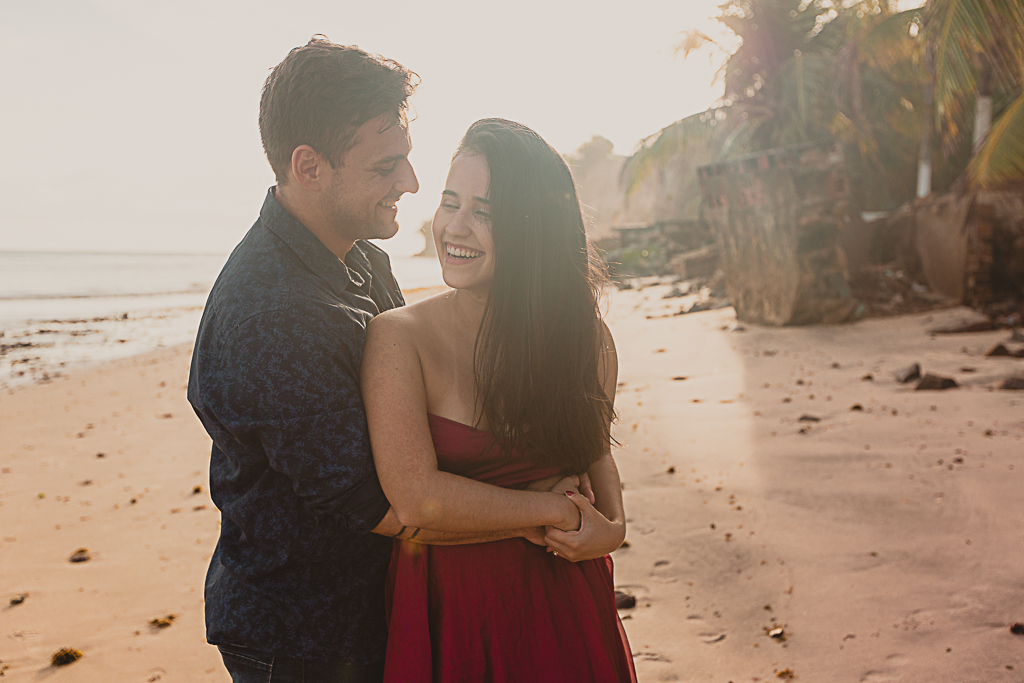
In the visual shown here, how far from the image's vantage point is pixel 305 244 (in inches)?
64.2

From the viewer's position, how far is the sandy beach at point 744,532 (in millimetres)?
2764

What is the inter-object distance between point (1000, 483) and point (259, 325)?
4.02 meters

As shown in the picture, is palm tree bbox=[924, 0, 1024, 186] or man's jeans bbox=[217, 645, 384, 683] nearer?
man's jeans bbox=[217, 645, 384, 683]

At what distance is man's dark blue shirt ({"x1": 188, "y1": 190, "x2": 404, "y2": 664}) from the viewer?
1448mm

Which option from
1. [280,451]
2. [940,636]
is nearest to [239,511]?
[280,451]

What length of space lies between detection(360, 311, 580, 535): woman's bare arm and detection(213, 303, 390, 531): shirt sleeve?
0.05 metres

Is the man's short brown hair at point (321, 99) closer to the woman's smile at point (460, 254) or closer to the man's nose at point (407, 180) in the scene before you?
the man's nose at point (407, 180)

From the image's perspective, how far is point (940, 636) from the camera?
2.64 m

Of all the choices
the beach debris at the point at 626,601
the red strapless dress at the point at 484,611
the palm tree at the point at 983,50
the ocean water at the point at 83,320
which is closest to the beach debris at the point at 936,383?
the palm tree at the point at 983,50

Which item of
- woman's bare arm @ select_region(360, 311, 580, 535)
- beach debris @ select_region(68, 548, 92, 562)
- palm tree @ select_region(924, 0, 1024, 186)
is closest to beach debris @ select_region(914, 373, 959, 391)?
palm tree @ select_region(924, 0, 1024, 186)

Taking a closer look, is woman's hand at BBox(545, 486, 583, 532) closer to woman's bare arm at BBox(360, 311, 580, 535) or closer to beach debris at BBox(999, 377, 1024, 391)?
woman's bare arm at BBox(360, 311, 580, 535)

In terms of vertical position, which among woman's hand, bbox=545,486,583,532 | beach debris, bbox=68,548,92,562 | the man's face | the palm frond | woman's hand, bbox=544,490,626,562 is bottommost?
beach debris, bbox=68,548,92,562

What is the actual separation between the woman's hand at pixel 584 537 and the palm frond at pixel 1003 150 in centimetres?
797

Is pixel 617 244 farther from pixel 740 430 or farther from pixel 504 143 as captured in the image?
pixel 504 143
